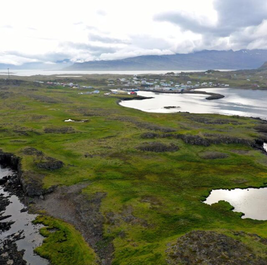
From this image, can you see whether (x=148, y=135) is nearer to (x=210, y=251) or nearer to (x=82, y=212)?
(x=82, y=212)

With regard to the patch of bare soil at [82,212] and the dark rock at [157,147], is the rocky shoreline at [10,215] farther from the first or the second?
the dark rock at [157,147]

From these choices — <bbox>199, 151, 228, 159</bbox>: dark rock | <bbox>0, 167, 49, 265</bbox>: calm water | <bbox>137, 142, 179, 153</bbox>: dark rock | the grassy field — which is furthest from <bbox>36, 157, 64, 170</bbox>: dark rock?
<bbox>199, 151, 228, 159</bbox>: dark rock

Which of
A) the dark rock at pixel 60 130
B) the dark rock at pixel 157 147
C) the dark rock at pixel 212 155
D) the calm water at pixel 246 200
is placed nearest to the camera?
the calm water at pixel 246 200

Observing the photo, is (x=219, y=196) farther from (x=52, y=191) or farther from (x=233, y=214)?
(x=52, y=191)

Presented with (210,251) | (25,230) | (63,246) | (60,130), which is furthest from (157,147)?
(25,230)

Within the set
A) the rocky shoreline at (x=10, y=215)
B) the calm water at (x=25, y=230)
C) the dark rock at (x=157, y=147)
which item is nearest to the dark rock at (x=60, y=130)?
the rocky shoreline at (x=10, y=215)

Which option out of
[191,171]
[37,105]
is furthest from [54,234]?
[37,105]

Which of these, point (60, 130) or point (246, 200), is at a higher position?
point (60, 130)

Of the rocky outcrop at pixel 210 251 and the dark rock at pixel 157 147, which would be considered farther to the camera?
the dark rock at pixel 157 147
